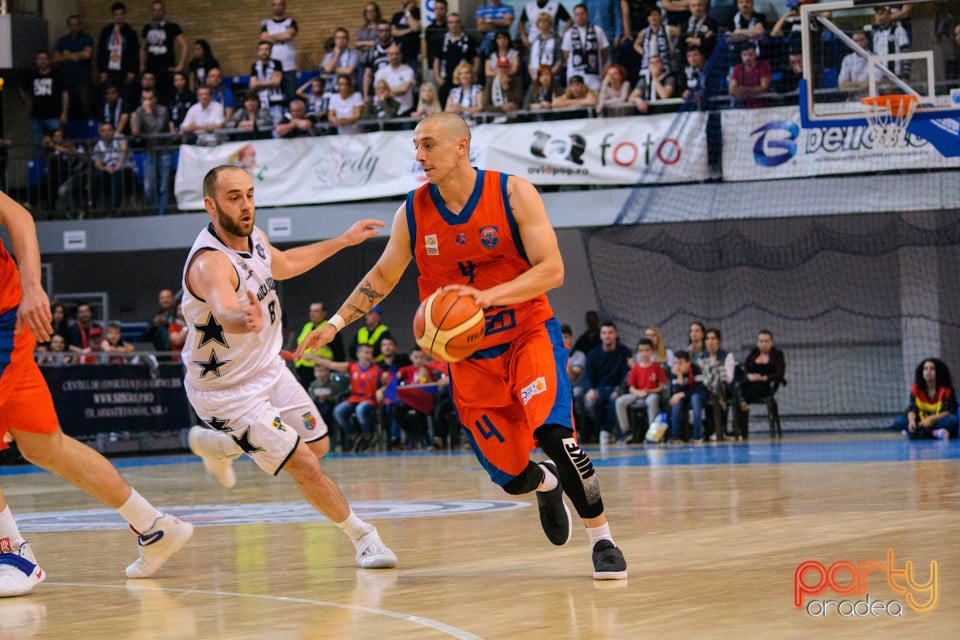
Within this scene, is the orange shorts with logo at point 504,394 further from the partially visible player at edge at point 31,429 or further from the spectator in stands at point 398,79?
the spectator in stands at point 398,79

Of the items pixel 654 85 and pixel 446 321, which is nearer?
pixel 446 321

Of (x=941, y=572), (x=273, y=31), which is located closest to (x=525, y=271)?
(x=941, y=572)

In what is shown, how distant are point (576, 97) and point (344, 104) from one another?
157 inches

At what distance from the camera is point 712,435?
1852 centimetres

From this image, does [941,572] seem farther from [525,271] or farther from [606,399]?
[606,399]

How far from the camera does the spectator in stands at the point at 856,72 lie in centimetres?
1520

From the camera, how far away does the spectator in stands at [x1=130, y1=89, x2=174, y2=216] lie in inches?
878

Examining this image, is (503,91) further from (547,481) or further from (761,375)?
(547,481)

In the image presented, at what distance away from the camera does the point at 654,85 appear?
19.4 metres

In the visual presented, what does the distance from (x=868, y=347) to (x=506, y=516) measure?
550 inches

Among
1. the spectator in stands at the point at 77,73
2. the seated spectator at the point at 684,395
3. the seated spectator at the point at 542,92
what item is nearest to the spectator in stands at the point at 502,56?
the seated spectator at the point at 542,92

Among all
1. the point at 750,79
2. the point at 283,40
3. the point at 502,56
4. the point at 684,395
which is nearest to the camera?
the point at 684,395

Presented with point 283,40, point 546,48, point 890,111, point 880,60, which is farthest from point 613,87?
point 283,40

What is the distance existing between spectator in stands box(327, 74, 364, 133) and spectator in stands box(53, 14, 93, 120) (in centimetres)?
556
